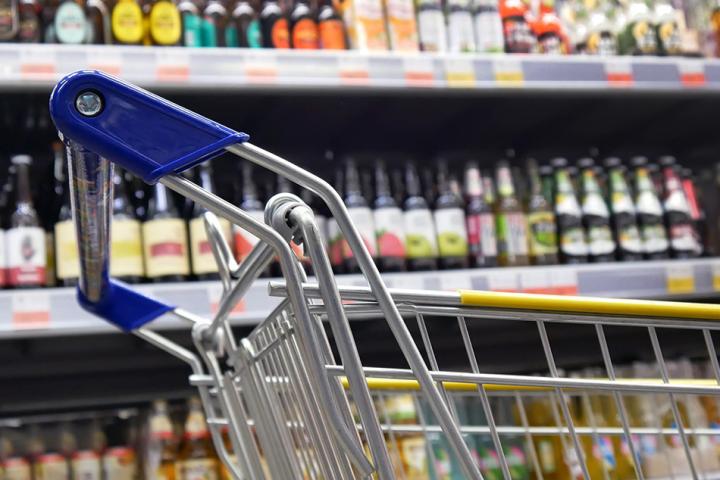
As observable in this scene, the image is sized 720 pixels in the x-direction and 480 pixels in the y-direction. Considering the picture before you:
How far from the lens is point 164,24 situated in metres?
1.83

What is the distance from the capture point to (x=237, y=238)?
67.6 inches

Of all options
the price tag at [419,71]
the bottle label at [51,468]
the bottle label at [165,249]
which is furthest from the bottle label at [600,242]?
the bottle label at [51,468]

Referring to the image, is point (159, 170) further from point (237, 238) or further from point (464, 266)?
point (464, 266)

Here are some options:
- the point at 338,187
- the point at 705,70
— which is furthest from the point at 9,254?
the point at 705,70

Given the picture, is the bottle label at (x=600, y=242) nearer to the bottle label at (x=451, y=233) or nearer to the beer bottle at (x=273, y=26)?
the bottle label at (x=451, y=233)

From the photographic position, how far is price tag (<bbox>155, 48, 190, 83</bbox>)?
60.0 inches

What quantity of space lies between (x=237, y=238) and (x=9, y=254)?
410mm

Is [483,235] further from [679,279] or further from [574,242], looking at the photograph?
[679,279]

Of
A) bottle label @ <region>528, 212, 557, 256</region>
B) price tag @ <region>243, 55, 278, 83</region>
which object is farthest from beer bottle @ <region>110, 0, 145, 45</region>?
bottle label @ <region>528, 212, 557, 256</region>

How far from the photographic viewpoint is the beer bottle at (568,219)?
6.52 feet

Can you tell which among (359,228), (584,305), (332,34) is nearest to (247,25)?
(332,34)

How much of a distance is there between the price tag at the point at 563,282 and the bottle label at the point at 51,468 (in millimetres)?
965

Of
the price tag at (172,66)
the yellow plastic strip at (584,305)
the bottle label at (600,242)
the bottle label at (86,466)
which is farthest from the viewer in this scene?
the bottle label at (600,242)

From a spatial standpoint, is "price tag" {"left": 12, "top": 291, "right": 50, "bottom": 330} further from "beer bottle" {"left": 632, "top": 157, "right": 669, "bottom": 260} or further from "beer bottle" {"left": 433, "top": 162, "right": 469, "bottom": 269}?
"beer bottle" {"left": 632, "top": 157, "right": 669, "bottom": 260}
